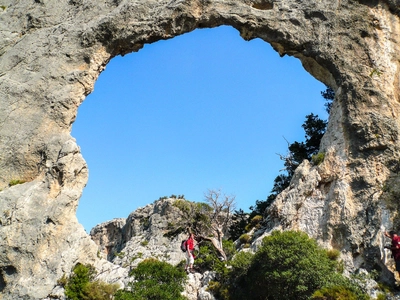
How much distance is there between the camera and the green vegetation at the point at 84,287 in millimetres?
12195

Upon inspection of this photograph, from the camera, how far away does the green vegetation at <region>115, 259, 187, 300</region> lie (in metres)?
11.7

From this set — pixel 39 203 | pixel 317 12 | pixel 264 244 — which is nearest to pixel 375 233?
pixel 264 244

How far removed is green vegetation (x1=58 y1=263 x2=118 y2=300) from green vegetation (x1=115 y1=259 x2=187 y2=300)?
0.60 m

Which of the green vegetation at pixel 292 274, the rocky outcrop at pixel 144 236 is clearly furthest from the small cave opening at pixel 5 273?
the rocky outcrop at pixel 144 236

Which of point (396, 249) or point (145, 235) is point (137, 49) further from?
point (145, 235)

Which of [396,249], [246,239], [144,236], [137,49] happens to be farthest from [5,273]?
[144,236]

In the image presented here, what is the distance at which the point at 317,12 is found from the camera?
18.3 m

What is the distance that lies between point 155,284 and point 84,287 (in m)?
2.01

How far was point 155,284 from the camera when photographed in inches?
479

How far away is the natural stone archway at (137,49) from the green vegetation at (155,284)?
2576 mm

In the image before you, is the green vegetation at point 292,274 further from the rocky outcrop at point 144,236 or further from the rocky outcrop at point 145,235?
the rocky outcrop at point 144,236

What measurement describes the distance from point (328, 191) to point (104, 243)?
26.0 meters

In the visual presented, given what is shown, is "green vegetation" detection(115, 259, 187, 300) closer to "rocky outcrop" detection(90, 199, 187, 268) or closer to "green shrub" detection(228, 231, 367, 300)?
"green shrub" detection(228, 231, 367, 300)

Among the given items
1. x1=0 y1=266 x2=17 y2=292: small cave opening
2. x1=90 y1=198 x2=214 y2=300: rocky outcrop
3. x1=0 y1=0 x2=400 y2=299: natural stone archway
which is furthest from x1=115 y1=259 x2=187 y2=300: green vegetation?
x1=90 y1=198 x2=214 y2=300: rocky outcrop
